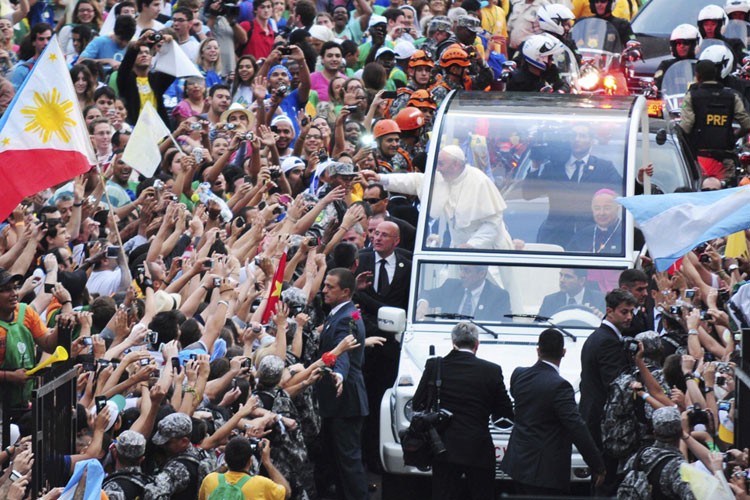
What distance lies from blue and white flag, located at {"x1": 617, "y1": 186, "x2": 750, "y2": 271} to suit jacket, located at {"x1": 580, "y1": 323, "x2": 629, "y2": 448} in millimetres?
700

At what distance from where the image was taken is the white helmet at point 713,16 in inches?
797

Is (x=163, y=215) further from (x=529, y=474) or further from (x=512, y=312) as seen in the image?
(x=529, y=474)

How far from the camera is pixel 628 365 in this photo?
1202cm

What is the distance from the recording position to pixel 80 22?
20.5 metres

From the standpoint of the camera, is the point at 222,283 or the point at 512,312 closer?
the point at 222,283

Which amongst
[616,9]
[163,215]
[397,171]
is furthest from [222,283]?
[616,9]

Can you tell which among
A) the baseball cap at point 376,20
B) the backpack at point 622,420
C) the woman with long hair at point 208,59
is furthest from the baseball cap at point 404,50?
the backpack at point 622,420

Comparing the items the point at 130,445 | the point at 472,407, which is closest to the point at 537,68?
the point at 472,407

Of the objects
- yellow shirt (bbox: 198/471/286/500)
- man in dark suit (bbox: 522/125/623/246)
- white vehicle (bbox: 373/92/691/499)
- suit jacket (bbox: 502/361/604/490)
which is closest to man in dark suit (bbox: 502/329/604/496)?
suit jacket (bbox: 502/361/604/490)

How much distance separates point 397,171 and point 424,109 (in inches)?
41.5

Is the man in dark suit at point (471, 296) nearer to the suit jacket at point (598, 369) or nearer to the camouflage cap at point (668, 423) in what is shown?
the suit jacket at point (598, 369)

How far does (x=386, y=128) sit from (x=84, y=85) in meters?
3.20

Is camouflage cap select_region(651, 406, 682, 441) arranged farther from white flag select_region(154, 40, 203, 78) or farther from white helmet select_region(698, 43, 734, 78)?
white helmet select_region(698, 43, 734, 78)

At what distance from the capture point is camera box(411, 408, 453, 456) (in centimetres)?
1195
